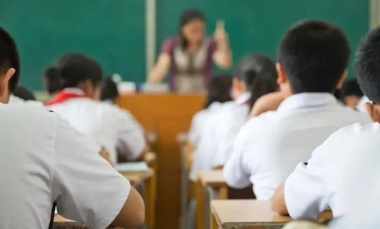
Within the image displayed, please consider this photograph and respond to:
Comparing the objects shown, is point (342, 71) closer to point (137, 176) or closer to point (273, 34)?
point (137, 176)

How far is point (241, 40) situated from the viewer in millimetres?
7953

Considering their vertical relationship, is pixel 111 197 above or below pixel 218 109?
above

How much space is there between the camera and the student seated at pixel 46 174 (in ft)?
5.13

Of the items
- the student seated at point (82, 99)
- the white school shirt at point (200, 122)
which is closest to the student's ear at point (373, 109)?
the student seated at point (82, 99)

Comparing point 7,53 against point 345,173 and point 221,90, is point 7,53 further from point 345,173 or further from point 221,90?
point 221,90

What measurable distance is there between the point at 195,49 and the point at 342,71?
4.61m

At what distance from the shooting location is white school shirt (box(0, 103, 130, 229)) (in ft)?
5.12

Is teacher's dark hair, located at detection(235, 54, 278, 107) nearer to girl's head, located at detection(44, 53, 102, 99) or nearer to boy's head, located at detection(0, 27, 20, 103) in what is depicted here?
girl's head, located at detection(44, 53, 102, 99)

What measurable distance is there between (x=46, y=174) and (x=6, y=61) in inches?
13.0

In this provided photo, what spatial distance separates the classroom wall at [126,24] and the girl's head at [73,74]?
4.21m

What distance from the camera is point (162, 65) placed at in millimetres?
7141

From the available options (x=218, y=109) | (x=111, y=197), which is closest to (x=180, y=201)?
(x=218, y=109)

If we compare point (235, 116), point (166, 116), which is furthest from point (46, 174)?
point (166, 116)

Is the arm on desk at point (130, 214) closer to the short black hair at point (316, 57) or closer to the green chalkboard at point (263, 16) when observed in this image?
the short black hair at point (316, 57)
